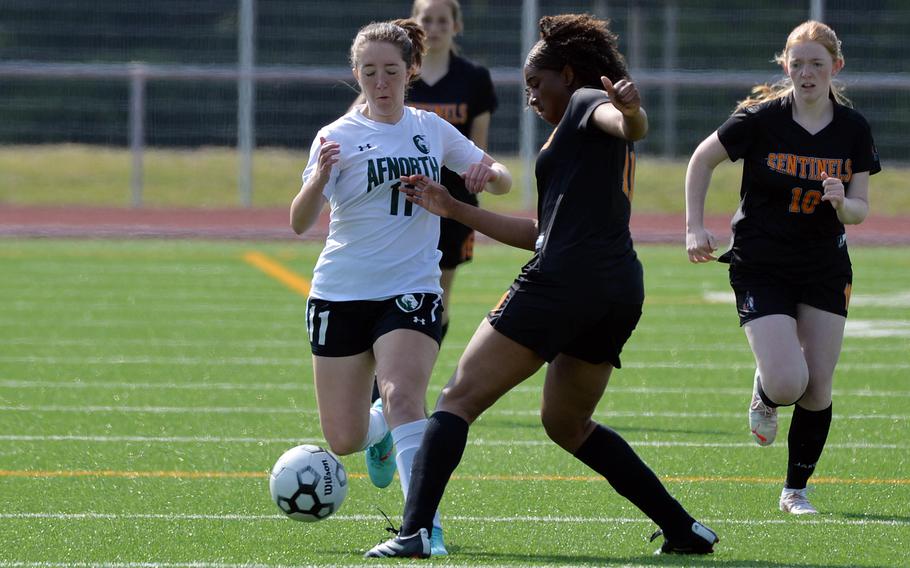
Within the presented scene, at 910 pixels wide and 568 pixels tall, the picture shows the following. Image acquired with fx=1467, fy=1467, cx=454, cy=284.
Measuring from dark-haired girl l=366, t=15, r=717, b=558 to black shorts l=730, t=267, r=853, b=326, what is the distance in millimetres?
1176

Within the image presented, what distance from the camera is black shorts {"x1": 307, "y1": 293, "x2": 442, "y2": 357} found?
211 inches

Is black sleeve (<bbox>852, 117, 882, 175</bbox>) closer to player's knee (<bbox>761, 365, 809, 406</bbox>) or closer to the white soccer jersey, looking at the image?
player's knee (<bbox>761, 365, 809, 406</bbox>)

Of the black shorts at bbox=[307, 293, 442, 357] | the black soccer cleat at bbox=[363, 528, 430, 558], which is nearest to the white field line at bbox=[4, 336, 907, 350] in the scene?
the black shorts at bbox=[307, 293, 442, 357]

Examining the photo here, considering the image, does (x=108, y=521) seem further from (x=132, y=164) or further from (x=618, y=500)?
(x=132, y=164)

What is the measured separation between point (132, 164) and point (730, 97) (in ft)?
31.0

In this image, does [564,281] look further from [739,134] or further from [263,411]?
[263,411]

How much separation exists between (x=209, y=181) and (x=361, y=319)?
18.3m

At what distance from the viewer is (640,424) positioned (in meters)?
7.97

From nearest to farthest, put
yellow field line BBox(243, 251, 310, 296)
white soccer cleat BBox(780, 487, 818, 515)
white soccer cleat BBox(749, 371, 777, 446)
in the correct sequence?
1. white soccer cleat BBox(780, 487, 818, 515)
2. white soccer cleat BBox(749, 371, 777, 446)
3. yellow field line BBox(243, 251, 310, 296)

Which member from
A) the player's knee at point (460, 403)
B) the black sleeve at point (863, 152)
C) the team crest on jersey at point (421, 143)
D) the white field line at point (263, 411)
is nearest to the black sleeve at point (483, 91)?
the white field line at point (263, 411)

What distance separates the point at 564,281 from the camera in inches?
185

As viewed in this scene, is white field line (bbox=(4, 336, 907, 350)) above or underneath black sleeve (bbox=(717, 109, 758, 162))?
underneath

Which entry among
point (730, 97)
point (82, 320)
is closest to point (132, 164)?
point (730, 97)

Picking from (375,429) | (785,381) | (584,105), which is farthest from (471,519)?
(584,105)
